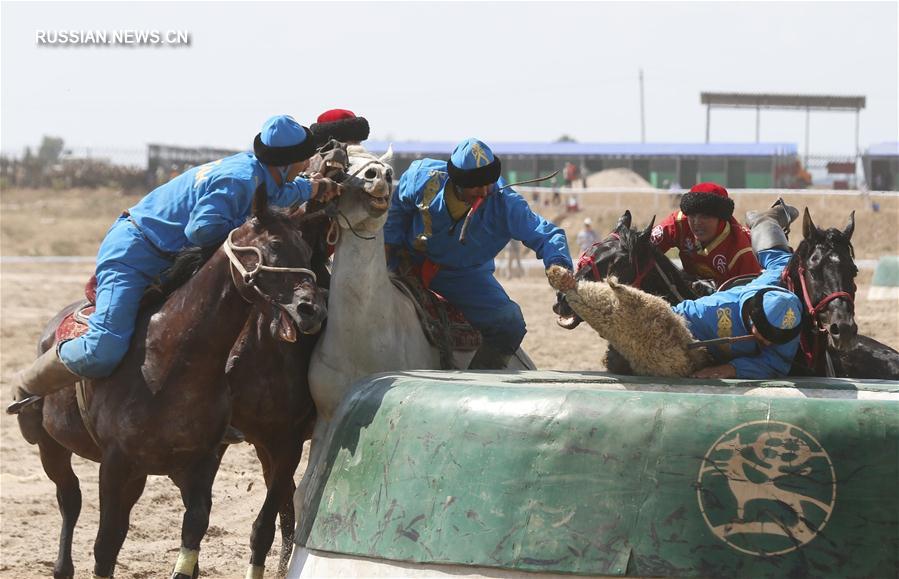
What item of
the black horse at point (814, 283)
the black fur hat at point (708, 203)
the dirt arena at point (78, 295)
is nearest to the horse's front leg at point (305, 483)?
the black horse at point (814, 283)

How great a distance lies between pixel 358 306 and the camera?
5.66 m

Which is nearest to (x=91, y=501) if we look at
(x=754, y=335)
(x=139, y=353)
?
(x=139, y=353)

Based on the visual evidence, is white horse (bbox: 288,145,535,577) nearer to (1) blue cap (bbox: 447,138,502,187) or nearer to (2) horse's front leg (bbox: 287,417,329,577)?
(2) horse's front leg (bbox: 287,417,329,577)

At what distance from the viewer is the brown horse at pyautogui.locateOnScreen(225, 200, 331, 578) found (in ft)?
19.4

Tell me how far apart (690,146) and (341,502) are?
42795 millimetres

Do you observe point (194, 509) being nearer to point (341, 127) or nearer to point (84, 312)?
point (84, 312)

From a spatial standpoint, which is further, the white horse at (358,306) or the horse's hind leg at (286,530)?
the horse's hind leg at (286,530)

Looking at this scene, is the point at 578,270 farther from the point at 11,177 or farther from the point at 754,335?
the point at 11,177

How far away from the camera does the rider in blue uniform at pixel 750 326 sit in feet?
17.3

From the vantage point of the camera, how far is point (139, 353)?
565 cm

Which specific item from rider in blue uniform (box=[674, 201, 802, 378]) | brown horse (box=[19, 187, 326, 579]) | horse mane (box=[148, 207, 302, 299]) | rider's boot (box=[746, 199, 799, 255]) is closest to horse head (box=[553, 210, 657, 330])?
rider's boot (box=[746, 199, 799, 255])

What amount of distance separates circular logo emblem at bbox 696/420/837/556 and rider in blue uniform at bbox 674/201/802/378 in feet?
3.86

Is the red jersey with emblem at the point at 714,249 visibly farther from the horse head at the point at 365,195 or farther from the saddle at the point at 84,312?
the saddle at the point at 84,312

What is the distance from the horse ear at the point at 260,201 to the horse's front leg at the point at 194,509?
1.12 m
